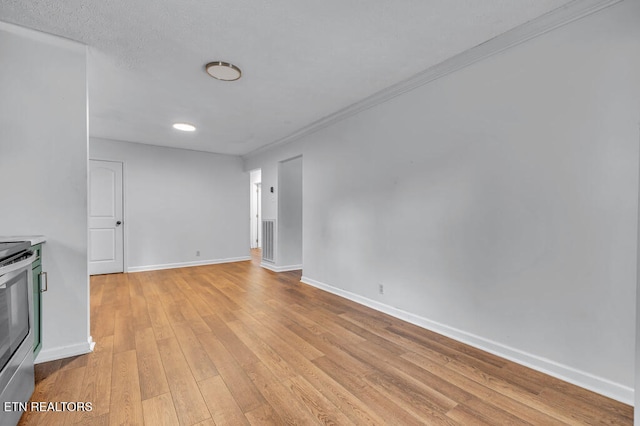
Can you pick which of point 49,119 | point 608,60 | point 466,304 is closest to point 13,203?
point 49,119

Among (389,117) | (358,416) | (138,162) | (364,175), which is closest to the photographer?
(358,416)

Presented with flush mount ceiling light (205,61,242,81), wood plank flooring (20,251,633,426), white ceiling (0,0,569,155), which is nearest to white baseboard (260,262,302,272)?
wood plank flooring (20,251,633,426)

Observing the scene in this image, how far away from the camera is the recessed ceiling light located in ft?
13.8

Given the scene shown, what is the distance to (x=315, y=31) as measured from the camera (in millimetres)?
2045

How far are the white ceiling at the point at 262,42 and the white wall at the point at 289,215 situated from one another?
1.85m

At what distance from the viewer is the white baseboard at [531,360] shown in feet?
5.47

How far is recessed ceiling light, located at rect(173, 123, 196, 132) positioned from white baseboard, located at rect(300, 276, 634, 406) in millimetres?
3736

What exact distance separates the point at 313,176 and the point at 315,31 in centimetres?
234

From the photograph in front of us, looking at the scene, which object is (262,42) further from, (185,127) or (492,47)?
(185,127)

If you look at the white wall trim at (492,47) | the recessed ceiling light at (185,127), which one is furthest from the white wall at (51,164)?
the white wall trim at (492,47)

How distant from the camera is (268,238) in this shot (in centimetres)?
566

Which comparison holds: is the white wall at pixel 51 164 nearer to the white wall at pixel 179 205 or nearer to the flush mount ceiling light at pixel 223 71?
the flush mount ceiling light at pixel 223 71

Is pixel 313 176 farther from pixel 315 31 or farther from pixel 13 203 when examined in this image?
pixel 13 203

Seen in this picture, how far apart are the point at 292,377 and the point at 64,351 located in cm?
178
